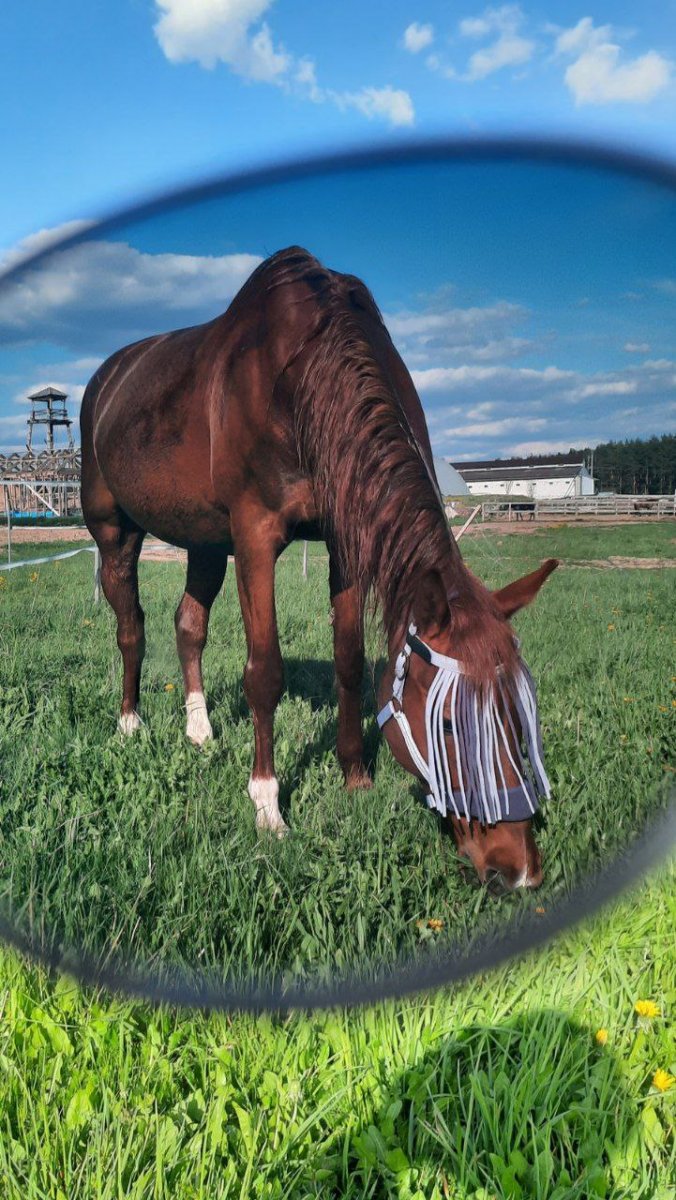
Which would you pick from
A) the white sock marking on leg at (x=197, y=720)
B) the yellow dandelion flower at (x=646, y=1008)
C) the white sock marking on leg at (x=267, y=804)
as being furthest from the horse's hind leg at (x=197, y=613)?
the yellow dandelion flower at (x=646, y=1008)

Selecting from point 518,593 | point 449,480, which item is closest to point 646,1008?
point 518,593

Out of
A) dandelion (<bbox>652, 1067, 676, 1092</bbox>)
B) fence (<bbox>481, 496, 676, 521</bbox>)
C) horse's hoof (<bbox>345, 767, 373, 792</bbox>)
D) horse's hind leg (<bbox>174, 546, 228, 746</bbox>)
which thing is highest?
fence (<bbox>481, 496, 676, 521</bbox>)

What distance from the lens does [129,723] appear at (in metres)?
2.12

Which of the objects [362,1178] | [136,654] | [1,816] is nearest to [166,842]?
[1,816]

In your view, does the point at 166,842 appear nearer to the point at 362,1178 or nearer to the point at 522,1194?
the point at 362,1178

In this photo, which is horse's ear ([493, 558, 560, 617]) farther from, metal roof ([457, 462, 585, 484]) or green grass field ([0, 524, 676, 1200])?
metal roof ([457, 462, 585, 484])

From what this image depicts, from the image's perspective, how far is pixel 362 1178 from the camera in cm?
153

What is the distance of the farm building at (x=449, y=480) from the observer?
1.52 m

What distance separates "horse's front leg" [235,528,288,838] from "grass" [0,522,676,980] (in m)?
0.04

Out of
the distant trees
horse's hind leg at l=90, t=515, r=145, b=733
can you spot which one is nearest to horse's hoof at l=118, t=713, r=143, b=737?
horse's hind leg at l=90, t=515, r=145, b=733

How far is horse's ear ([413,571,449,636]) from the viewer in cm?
150

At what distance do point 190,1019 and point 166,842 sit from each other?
1.69 feet

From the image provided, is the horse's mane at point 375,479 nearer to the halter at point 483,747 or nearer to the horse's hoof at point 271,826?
the halter at point 483,747

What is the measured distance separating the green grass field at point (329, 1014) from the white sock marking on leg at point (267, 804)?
44 mm
